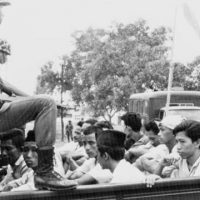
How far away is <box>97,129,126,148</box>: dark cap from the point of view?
309 cm

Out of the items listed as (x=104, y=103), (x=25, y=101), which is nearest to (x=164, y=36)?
(x=104, y=103)

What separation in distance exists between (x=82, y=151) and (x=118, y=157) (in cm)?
191

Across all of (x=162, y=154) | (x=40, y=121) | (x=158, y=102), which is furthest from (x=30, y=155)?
(x=158, y=102)

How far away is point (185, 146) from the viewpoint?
126 inches

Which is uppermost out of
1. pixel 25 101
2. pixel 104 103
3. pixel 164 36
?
pixel 164 36

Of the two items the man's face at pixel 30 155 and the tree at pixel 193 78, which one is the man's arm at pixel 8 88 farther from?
the tree at pixel 193 78

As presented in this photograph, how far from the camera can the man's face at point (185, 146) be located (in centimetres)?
319

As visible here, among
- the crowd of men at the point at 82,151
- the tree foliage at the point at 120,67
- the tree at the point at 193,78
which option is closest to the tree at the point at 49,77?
the tree foliage at the point at 120,67

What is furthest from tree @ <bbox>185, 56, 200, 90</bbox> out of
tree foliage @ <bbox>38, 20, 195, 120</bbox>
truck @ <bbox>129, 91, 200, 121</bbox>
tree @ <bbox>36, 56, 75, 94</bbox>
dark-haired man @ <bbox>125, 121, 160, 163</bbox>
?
dark-haired man @ <bbox>125, 121, 160, 163</bbox>

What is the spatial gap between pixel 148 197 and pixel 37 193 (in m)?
0.65

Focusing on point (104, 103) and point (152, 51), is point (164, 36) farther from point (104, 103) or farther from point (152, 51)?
point (104, 103)

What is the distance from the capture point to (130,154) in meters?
4.24

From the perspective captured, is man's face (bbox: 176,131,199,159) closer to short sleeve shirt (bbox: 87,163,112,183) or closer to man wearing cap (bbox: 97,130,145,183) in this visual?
man wearing cap (bbox: 97,130,145,183)

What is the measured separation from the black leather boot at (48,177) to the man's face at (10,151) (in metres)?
1.31
